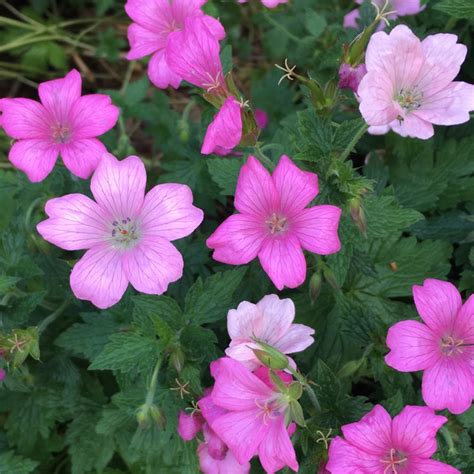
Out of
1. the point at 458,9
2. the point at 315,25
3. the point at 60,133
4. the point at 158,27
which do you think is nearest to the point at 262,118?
the point at 315,25

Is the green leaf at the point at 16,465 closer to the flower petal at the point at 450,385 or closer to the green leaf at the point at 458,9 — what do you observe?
the flower petal at the point at 450,385

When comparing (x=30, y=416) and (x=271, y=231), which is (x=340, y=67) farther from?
(x=30, y=416)

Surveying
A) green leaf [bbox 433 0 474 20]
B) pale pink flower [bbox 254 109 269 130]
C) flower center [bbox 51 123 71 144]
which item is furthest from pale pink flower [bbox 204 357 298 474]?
pale pink flower [bbox 254 109 269 130]

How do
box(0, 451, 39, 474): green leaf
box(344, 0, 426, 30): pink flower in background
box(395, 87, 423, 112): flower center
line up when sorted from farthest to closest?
box(344, 0, 426, 30): pink flower in background
box(0, 451, 39, 474): green leaf
box(395, 87, 423, 112): flower center

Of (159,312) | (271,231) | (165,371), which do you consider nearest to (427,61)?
(271,231)

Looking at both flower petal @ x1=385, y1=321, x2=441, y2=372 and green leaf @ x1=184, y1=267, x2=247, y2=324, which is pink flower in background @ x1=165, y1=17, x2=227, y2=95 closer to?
green leaf @ x1=184, y1=267, x2=247, y2=324
